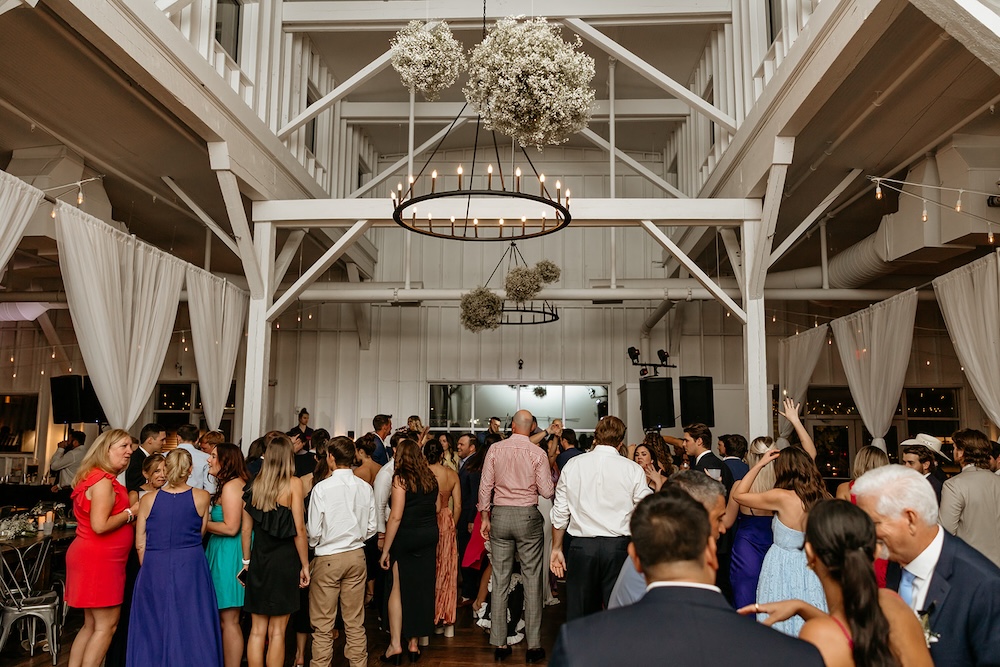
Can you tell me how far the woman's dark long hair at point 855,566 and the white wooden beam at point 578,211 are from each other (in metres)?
5.91

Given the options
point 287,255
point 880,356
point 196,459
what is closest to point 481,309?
point 287,255

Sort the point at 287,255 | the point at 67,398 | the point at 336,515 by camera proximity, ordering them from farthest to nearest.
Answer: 1. the point at 67,398
2. the point at 287,255
3. the point at 336,515

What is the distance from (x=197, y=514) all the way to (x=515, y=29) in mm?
3188

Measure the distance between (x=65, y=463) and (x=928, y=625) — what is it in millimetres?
11034

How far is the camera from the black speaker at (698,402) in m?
9.91

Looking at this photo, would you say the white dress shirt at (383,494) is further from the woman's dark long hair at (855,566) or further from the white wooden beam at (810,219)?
the white wooden beam at (810,219)

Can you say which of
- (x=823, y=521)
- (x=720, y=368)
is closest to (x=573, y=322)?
(x=720, y=368)

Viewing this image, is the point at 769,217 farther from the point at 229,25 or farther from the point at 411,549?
the point at 229,25

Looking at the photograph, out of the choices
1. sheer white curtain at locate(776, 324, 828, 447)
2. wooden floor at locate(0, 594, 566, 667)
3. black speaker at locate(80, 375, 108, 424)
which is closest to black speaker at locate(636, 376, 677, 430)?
sheer white curtain at locate(776, 324, 828, 447)

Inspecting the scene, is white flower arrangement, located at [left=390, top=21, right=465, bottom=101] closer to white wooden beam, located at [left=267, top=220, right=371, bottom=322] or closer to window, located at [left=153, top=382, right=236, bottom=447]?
white wooden beam, located at [left=267, top=220, right=371, bottom=322]

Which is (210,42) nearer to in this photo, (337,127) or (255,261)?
(255,261)

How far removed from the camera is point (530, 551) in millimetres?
5238

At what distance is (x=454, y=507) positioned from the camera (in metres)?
5.87

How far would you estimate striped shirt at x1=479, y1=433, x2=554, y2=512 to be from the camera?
17.1 ft
